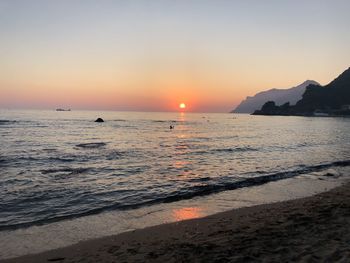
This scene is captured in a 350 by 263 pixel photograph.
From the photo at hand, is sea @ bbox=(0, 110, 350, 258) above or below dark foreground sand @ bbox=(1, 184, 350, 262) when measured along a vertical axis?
below

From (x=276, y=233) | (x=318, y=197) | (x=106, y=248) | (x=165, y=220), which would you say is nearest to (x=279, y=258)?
(x=276, y=233)

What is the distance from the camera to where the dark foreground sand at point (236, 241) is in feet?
27.1

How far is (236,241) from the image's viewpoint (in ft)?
31.2

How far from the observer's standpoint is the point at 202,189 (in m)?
19.0

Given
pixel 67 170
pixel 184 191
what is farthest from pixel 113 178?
pixel 184 191

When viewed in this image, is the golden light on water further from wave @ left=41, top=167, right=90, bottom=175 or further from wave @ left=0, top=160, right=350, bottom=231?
wave @ left=41, top=167, right=90, bottom=175

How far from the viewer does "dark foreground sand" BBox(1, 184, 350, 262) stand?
27.1 feet

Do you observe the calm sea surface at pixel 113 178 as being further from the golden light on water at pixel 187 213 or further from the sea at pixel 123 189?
the golden light on water at pixel 187 213

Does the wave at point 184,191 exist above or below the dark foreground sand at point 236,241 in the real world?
below

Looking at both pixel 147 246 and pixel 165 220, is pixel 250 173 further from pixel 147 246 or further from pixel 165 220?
pixel 147 246

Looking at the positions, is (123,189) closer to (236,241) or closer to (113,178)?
(113,178)

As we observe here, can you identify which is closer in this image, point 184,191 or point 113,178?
point 184,191

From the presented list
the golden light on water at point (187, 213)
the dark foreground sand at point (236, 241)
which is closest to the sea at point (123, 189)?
the golden light on water at point (187, 213)

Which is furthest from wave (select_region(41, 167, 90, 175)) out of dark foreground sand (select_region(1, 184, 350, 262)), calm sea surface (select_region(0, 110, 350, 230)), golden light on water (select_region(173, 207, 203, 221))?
dark foreground sand (select_region(1, 184, 350, 262))
